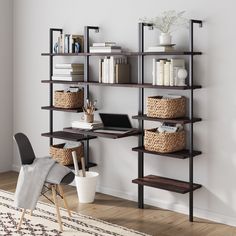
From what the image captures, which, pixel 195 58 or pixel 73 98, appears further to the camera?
pixel 73 98

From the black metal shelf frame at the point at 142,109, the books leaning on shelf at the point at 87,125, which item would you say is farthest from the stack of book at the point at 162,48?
the books leaning on shelf at the point at 87,125

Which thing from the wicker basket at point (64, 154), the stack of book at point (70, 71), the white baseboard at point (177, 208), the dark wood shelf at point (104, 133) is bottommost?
the white baseboard at point (177, 208)

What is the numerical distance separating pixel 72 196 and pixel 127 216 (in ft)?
2.49

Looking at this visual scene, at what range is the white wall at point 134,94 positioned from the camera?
3.82 meters

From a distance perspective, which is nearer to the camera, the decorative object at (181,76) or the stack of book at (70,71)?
the decorative object at (181,76)

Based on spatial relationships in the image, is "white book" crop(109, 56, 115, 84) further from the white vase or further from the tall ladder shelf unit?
the white vase

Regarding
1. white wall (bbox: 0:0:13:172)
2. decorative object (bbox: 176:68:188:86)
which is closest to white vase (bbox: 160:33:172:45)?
decorative object (bbox: 176:68:188:86)

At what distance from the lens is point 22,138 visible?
3787 millimetres

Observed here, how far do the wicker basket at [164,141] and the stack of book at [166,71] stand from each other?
1.38 ft

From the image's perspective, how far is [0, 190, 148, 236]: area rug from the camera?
12.0 ft

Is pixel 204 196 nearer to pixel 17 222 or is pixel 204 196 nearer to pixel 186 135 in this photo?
pixel 186 135

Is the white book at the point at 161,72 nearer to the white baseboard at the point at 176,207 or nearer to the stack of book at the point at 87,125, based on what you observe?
Result: the stack of book at the point at 87,125

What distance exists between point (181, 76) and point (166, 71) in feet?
0.45

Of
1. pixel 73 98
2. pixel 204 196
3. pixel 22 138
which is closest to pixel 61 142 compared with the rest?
pixel 73 98
